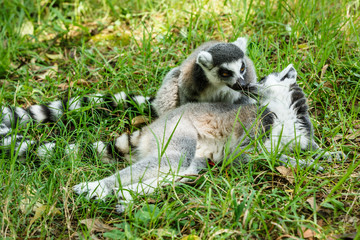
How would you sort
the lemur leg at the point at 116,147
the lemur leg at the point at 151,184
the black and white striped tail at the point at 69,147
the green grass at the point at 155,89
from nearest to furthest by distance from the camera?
the green grass at the point at 155,89, the lemur leg at the point at 151,184, the black and white striped tail at the point at 69,147, the lemur leg at the point at 116,147

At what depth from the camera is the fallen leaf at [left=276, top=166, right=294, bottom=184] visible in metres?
2.61

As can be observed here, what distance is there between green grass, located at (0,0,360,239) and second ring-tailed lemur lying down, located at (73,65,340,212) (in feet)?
0.45

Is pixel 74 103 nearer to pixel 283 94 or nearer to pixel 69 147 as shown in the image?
pixel 69 147

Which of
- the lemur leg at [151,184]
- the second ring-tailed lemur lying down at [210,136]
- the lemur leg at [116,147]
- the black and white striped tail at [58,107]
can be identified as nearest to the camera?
the lemur leg at [151,184]

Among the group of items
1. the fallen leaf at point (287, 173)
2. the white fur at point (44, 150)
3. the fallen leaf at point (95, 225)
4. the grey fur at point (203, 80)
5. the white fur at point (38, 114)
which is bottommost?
the fallen leaf at point (95, 225)

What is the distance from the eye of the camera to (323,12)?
13.5ft

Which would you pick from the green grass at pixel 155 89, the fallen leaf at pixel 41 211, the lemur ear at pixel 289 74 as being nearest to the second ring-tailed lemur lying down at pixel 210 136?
the lemur ear at pixel 289 74

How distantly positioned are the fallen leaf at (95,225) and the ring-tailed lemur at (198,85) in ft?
2.71

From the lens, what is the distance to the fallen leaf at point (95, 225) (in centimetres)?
235

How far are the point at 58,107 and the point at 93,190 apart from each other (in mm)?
1292

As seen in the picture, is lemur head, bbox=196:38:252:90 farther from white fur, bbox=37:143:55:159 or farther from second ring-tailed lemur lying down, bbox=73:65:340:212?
white fur, bbox=37:143:55:159

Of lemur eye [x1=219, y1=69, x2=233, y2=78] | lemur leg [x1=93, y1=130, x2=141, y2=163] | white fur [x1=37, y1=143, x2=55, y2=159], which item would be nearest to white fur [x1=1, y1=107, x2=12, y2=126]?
white fur [x1=37, y1=143, x2=55, y2=159]

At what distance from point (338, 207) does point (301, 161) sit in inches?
18.4

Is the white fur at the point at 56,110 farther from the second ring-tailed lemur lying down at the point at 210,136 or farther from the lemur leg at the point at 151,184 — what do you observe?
the lemur leg at the point at 151,184
